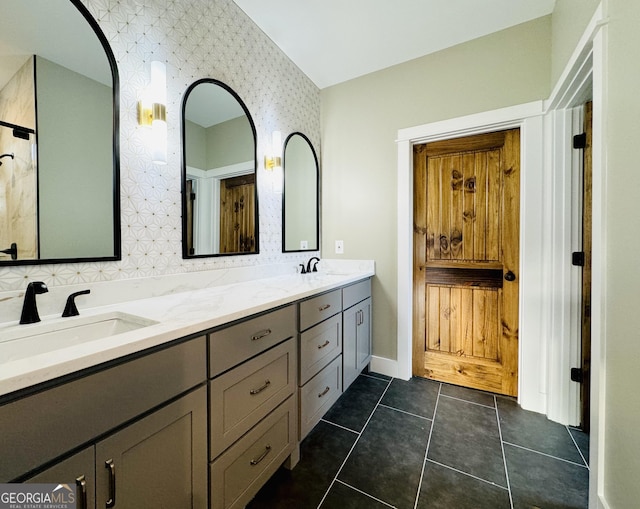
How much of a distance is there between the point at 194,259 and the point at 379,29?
6.60ft

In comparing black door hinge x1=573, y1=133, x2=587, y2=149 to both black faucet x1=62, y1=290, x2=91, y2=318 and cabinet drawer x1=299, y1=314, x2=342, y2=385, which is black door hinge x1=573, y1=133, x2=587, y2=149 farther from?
black faucet x1=62, y1=290, x2=91, y2=318

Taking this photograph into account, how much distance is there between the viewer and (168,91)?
136 centimetres

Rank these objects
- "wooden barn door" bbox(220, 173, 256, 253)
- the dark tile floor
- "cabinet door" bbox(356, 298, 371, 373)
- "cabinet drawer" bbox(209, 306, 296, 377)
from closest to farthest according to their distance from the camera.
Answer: "cabinet drawer" bbox(209, 306, 296, 377), the dark tile floor, "wooden barn door" bbox(220, 173, 256, 253), "cabinet door" bbox(356, 298, 371, 373)

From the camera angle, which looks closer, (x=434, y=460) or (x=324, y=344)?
(x=434, y=460)

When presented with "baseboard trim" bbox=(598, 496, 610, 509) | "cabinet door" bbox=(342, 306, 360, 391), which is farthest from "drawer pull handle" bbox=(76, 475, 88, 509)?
"baseboard trim" bbox=(598, 496, 610, 509)

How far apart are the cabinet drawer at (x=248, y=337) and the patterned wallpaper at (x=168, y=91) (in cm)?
60

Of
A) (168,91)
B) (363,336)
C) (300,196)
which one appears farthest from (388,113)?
(363,336)

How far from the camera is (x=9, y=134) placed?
35.3 inches

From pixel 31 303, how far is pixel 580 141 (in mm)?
2768

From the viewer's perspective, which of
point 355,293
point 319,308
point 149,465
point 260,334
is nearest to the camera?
point 149,465

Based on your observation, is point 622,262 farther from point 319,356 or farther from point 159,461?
point 159,461

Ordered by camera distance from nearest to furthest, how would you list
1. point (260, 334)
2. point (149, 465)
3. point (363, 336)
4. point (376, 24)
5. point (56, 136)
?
point (149, 465), point (56, 136), point (260, 334), point (376, 24), point (363, 336)

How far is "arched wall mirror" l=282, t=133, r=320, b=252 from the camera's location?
218 cm

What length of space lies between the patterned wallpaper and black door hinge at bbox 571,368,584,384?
6.93ft
